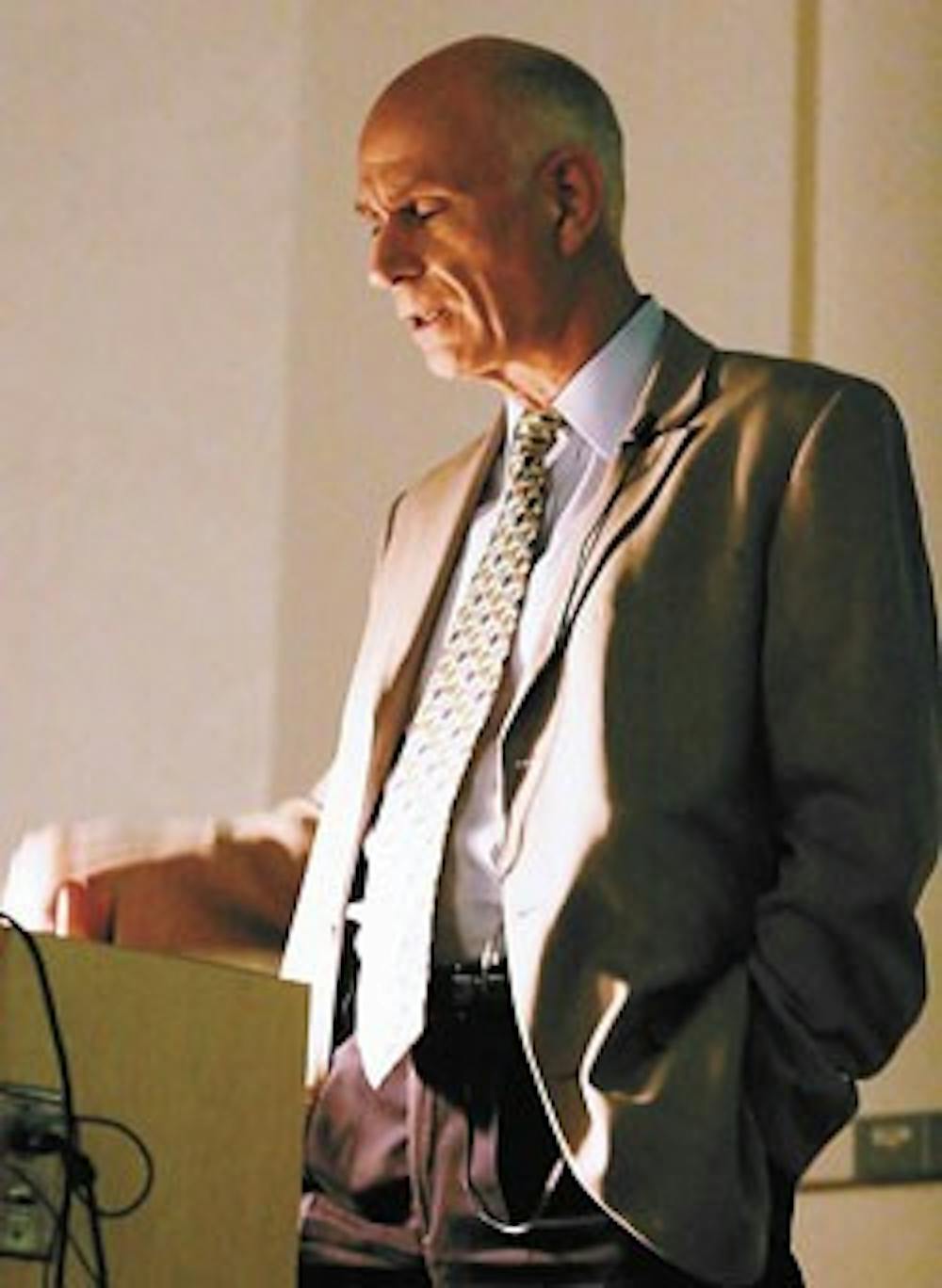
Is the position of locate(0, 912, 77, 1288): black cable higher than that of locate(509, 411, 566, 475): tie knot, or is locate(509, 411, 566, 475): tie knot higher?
locate(509, 411, 566, 475): tie knot

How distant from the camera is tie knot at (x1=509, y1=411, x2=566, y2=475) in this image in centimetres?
294

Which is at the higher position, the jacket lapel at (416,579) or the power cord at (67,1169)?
the jacket lapel at (416,579)

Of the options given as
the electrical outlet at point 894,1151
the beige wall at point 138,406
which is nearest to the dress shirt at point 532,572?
the beige wall at point 138,406

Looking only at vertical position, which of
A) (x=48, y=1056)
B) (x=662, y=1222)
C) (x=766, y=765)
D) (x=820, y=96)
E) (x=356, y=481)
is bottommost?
(x=662, y=1222)

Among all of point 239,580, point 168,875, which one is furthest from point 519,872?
point 239,580

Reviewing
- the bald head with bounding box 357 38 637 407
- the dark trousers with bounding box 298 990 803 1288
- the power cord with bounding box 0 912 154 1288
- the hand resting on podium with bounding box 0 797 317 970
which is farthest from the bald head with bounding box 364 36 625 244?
the power cord with bounding box 0 912 154 1288

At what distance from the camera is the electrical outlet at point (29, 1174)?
2154 millimetres

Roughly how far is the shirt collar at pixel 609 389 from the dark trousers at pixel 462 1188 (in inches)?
22.7

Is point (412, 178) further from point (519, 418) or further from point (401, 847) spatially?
point (401, 847)

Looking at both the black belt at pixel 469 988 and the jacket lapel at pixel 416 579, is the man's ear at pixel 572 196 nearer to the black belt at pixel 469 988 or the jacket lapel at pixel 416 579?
the jacket lapel at pixel 416 579

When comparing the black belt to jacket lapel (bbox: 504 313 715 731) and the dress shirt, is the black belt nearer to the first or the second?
the dress shirt

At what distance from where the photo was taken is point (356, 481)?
4.22 meters

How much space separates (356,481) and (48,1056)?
208 cm

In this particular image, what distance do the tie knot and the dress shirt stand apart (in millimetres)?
12
